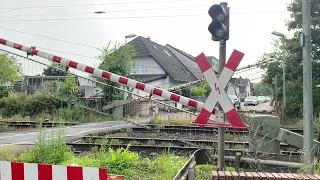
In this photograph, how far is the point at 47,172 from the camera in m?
3.35

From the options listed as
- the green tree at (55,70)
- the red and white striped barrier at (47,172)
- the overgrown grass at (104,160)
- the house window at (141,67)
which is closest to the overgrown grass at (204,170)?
the overgrown grass at (104,160)

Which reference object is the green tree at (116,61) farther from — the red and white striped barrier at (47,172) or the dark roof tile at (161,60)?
the red and white striped barrier at (47,172)

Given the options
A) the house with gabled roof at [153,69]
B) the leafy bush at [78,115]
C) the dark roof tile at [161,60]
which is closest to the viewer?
the leafy bush at [78,115]

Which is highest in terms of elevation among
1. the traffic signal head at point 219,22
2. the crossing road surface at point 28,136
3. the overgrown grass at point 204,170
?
the traffic signal head at point 219,22

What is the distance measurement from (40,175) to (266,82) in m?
29.1

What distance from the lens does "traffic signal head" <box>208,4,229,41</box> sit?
5.15 m

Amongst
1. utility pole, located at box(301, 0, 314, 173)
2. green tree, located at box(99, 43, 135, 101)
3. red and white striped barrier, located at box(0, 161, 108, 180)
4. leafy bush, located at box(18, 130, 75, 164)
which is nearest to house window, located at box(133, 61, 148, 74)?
green tree, located at box(99, 43, 135, 101)

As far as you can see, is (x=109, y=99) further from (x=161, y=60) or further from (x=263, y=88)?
(x=263, y=88)

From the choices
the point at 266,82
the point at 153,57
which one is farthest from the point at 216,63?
the point at 153,57

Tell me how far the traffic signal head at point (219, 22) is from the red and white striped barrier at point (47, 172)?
2.93 meters

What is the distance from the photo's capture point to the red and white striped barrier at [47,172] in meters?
3.21

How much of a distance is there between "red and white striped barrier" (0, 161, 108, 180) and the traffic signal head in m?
2.93

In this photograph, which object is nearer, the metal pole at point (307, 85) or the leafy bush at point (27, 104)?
the metal pole at point (307, 85)

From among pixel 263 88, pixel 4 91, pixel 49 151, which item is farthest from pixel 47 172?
pixel 263 88
